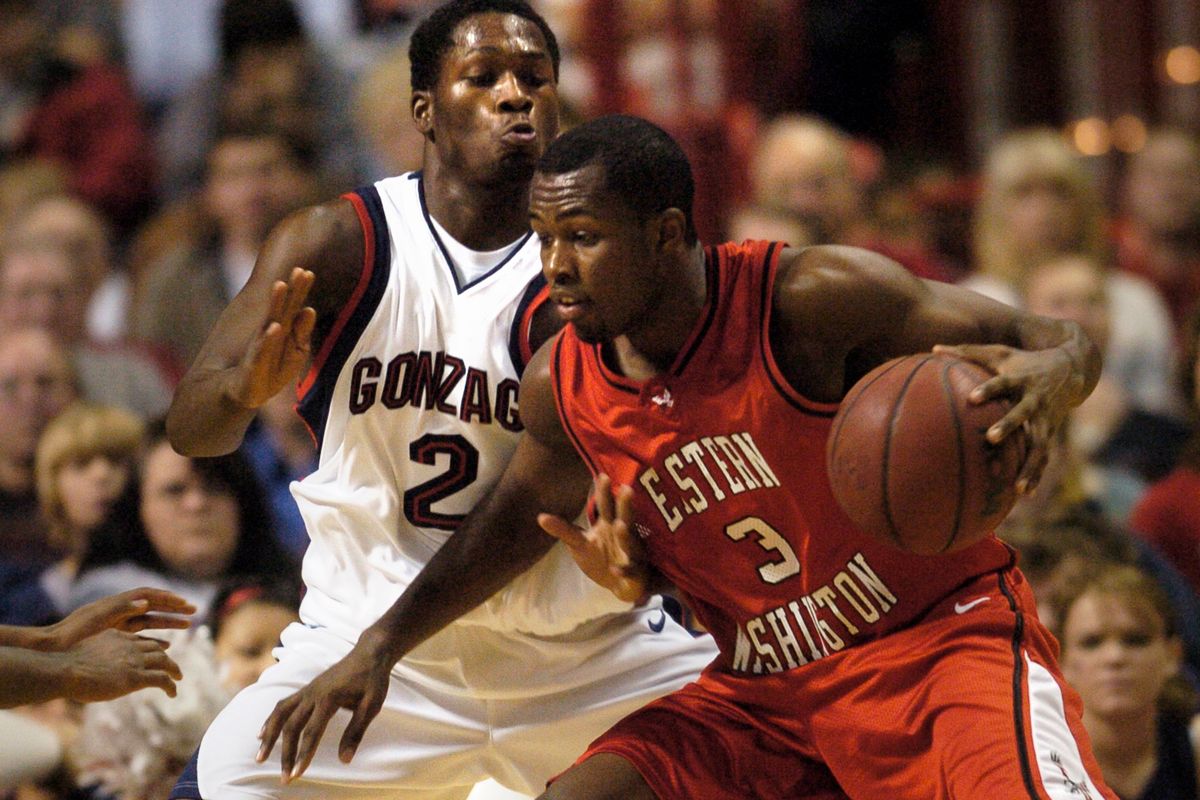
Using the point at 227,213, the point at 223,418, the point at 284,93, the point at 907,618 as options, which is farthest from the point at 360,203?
the point at 284,93

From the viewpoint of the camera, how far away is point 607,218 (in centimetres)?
348

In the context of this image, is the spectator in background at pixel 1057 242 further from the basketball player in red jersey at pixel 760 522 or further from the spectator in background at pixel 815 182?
the basketball player in red jersey at pixel 760 522

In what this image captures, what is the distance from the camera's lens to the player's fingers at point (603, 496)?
11.9 feet

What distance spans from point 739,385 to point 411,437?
2.56 feet

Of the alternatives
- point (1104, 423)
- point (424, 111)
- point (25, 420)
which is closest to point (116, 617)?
point (424, 111)

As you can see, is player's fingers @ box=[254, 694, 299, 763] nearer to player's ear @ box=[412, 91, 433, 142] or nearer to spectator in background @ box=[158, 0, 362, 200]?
player's ear @ box=[412, 91, 433, 142]

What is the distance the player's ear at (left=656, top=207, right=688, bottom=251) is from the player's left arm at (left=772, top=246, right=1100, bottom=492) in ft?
0.69

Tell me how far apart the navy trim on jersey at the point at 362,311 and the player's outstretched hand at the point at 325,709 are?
0.58 meters

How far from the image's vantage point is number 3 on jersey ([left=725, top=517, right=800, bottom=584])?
364cm

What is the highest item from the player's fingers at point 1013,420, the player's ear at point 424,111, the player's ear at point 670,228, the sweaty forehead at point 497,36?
the sweaty forehead at point 497,36

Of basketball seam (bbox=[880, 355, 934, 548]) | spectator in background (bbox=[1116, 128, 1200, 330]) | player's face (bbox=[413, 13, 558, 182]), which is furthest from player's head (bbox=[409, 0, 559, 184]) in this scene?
spectator in background (bbox=[1116, 128, 1200, 330])

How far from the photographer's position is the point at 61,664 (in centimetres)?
370

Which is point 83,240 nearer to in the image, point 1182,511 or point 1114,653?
point 1182,511

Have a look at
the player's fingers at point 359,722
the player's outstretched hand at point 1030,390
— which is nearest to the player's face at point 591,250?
the player's outstretched hand at point 1030,390
